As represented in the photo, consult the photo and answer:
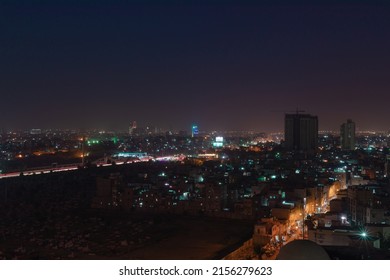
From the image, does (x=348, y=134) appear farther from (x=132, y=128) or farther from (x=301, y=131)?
(x=132, y=128)

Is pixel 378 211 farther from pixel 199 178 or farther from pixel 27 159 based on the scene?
pixel 27 159

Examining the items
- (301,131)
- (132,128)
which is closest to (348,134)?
(301,131)

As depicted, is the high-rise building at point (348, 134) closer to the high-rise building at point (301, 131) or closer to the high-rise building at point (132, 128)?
the high-rise building at point (301, 131)

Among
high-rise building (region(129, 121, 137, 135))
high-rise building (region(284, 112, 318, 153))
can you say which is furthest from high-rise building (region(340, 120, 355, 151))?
high-rise building (region(129, 121, 137, 135))

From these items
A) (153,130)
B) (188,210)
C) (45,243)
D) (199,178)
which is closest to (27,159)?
(199,178)

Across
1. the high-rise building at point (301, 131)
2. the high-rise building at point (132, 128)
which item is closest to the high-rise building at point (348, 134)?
the high-rise building at point (301, 131)

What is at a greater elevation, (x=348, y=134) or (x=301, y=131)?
(x=301, y=131)
